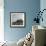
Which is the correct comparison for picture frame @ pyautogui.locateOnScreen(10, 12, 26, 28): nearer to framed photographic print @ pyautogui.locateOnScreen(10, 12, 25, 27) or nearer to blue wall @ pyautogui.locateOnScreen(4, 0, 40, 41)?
framed photographic print @ pyautogui.locateOnScreen(10, 12, 25, 27)

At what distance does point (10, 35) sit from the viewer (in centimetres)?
572

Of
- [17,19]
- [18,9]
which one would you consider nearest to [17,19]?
[17,19]

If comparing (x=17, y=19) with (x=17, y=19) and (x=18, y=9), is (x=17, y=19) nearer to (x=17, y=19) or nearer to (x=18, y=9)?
(x=17, y=19)

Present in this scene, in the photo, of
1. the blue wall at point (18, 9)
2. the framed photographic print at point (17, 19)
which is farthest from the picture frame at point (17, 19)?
the blue wall at point (18, 9)

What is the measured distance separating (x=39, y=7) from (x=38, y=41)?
3.39m

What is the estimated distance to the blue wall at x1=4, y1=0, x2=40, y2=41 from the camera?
5.69 meters

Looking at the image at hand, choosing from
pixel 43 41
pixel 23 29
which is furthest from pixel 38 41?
pixel 23 29

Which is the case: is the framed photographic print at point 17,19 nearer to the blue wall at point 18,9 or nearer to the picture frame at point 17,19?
the picture frame at point 17,19

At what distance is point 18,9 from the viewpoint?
5711 mm

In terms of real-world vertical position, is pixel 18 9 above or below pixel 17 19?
above

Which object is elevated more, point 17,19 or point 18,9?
point 18,9

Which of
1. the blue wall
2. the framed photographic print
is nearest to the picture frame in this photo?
the framed photographic print

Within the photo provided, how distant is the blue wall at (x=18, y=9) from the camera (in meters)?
5.69

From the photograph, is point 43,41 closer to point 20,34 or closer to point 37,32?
point 37,32
